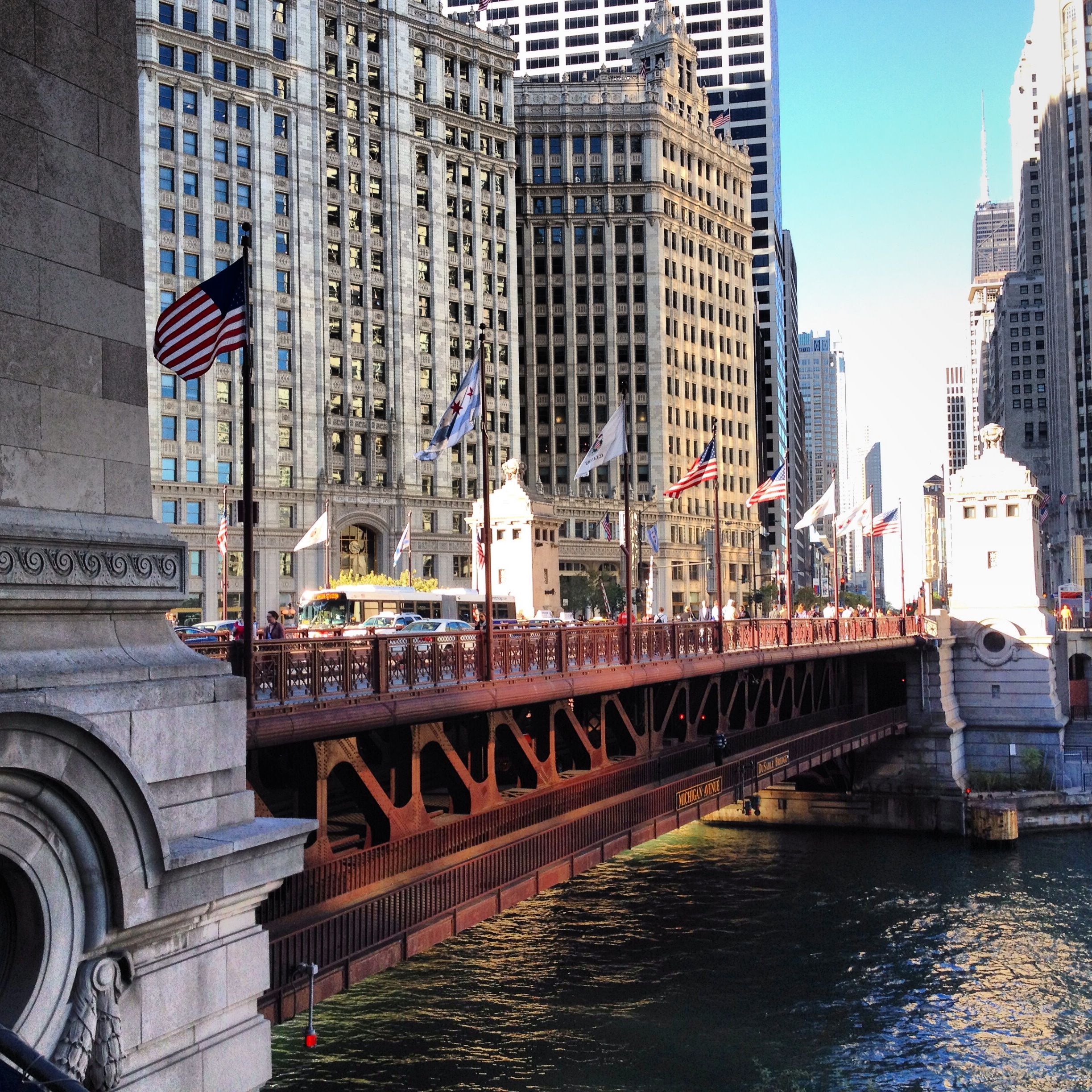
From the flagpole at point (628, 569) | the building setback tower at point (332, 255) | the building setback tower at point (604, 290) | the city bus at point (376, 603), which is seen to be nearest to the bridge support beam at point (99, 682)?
the flagpole at point (628, 569)

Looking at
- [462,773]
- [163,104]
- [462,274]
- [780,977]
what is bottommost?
[780,977]

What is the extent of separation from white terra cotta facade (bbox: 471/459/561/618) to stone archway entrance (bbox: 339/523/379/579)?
47.5 metres

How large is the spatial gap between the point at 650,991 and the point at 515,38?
153m

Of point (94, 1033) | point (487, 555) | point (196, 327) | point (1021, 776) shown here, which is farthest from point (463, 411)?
point (1021, 776)

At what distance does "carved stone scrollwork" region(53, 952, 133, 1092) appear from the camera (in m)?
10.4

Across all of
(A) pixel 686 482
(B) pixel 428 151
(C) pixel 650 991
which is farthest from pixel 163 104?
(C) pixel 650 991

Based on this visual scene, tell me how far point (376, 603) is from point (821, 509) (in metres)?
23.6

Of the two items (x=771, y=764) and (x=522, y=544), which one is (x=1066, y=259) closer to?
(x=522, y=544)

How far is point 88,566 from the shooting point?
11133 mm

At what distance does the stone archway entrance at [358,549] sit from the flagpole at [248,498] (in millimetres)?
77046

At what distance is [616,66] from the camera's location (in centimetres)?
15638

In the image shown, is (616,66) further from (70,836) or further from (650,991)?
(70,836)

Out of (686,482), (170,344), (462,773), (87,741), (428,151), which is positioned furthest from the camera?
(428,151)

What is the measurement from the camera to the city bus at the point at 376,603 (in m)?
50.8
